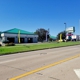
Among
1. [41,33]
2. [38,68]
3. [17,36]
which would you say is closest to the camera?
[38,68]

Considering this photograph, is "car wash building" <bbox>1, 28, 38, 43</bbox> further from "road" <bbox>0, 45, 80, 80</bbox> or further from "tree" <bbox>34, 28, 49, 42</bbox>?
"road" <bbox>0, 45, 80, 80</bbox>

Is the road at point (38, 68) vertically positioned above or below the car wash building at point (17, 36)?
below

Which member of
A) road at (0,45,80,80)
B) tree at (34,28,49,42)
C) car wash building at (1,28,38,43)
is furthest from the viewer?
tree at (34,28,49,42)

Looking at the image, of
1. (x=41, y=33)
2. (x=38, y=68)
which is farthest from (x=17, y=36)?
(x=38, y=68)

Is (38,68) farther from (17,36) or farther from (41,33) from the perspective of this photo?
(41,33)

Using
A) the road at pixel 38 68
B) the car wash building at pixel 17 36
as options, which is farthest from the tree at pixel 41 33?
the road at pixel 38 68

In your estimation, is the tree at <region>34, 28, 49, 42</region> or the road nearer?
the road

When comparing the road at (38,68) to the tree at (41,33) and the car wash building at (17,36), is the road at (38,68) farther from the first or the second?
the tree at (41,33)

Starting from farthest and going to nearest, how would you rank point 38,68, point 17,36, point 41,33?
1. point 41,33
2. point 17,36
3. point 38,68

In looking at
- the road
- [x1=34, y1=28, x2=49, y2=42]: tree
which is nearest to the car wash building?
[x1=34, y1=28, x2=49, y2=42]: tree

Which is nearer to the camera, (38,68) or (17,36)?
(38,68)

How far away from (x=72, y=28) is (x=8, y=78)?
85.4 metres

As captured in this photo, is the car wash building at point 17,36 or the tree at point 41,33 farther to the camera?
the tree at point 41,33

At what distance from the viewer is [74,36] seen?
84.8 meters
